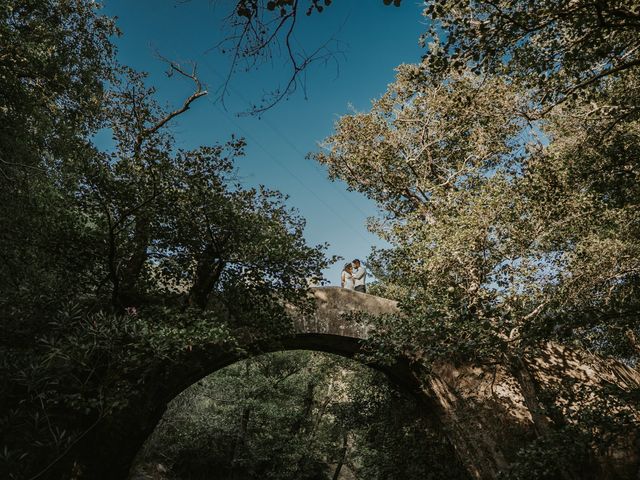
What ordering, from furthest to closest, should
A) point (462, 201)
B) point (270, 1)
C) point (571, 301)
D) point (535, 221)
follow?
1. point (462, 201)
2. point (535, 221)
3. point (571, 301)
4. point (270, 1)

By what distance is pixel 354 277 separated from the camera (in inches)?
505

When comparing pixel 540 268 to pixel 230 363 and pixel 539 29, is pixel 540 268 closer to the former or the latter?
pixel 539 29

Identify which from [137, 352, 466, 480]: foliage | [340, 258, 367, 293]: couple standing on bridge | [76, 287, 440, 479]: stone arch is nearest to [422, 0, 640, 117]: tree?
[76, 287, 440, 479]: stone arch

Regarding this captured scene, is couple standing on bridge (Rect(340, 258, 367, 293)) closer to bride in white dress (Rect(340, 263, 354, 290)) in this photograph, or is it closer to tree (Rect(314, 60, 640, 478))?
bride in white dress (Rect(340, 263, 354, 290))

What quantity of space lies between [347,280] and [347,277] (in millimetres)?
114

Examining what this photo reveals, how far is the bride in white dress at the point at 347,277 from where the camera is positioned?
12.9m

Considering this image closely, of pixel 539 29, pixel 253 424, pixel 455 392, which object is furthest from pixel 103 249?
pixel 253 424

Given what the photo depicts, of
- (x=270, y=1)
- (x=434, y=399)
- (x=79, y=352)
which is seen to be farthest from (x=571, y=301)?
(x=79, y=352)

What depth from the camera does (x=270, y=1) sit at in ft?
8.89

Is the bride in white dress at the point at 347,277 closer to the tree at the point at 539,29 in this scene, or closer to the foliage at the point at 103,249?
the foliage at the point at 103,249

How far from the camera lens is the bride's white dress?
42.3 ft

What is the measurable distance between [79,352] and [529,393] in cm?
787

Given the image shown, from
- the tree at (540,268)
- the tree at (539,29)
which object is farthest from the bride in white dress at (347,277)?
the tree at (539,29)

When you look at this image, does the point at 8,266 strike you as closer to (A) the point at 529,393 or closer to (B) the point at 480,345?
(B) the point at 480,345
